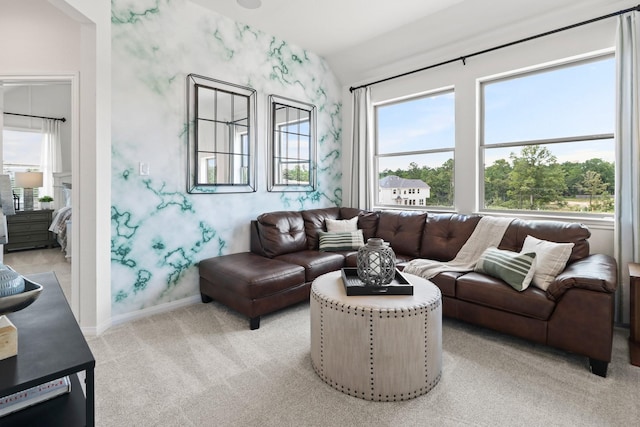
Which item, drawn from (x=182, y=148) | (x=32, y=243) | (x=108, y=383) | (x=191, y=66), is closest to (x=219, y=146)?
(x=182, y=148)

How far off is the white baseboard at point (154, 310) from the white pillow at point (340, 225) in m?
1.60

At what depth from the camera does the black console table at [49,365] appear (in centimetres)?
90

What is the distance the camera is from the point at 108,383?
1852 mm

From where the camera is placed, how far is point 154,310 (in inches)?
114

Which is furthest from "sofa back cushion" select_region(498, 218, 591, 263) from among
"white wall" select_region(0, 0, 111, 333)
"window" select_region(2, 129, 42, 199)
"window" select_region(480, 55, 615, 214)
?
"window" select_region(2, 129, 42, 199)

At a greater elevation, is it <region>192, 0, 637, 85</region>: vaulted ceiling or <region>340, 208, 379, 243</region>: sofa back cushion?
<region>192, 0, 637, 85</region>: vaulted ceiling

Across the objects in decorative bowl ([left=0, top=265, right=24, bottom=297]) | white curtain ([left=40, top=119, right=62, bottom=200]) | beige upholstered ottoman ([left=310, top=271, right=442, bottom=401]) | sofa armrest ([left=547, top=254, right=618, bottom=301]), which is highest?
white curtain ([left=40, top=119, right=62, bottom=200])

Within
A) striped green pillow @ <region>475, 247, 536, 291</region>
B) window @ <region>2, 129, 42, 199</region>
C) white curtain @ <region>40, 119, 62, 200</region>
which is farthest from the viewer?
white curtain @ <region>40, 119, 62, 200</region>

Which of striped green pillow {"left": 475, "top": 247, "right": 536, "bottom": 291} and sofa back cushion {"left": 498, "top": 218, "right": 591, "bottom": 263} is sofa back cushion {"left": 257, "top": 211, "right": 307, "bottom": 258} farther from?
sofa back cushion {"left": 498, "top": 218, "right": 591, "bottom": 263}

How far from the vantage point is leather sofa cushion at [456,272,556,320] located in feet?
6.95

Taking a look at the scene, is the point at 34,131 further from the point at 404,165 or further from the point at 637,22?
the point at 637,22

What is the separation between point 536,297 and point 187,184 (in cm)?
295

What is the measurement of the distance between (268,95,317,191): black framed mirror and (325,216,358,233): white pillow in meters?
0.65

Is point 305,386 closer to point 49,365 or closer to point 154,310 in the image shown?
point 49,365
